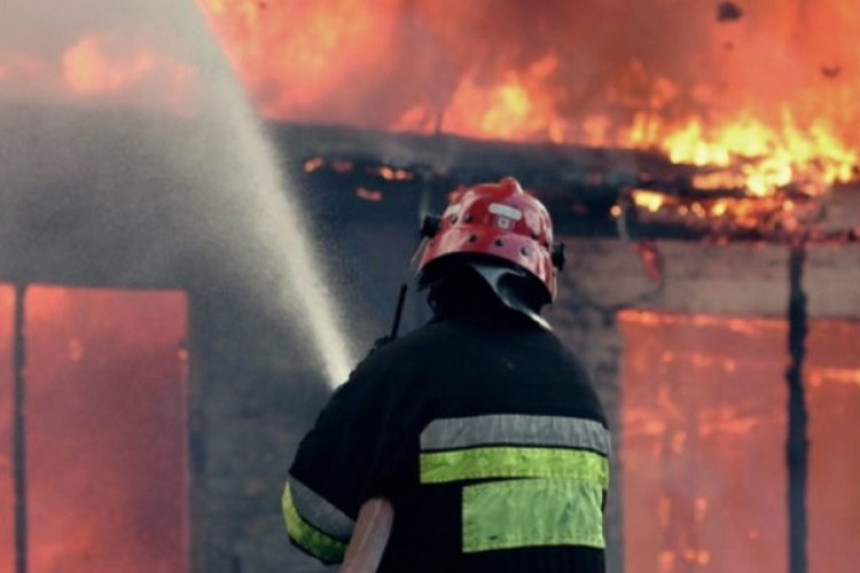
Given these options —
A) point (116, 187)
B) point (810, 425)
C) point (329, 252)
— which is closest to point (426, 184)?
point (329, 252)

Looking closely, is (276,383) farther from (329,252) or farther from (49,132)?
(49,132)

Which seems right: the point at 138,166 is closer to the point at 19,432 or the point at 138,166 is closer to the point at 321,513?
the point at 19,432

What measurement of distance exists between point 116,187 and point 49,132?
36 cm

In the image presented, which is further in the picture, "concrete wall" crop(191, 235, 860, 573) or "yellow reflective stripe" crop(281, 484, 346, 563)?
"concrete wall" crop(191, 235, 860, 573)

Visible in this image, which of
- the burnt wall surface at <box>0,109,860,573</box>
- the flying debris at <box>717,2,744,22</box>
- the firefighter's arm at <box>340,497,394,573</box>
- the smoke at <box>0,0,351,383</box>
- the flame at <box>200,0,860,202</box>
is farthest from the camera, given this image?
the flying debris at <box>717,2,744,22</box>

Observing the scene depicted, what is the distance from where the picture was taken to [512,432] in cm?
312

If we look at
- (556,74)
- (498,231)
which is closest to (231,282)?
(556,74)

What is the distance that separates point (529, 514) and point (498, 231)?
65 cm

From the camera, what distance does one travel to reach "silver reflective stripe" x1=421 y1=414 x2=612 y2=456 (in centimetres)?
305

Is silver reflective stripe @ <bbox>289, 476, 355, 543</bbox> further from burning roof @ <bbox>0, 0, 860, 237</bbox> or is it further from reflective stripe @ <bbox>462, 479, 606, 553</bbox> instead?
burning roof @ <bbox>0, 0, 860, 237</bbox>

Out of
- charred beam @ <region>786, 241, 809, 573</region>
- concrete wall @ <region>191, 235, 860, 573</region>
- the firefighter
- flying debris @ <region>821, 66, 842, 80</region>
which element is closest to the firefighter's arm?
the firefighter

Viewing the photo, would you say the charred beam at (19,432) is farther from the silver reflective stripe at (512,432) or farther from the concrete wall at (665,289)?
the silver reflective stripe at (512,432)

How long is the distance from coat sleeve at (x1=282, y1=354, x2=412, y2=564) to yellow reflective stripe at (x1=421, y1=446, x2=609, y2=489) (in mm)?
121

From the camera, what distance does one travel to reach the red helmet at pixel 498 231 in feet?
10.8
